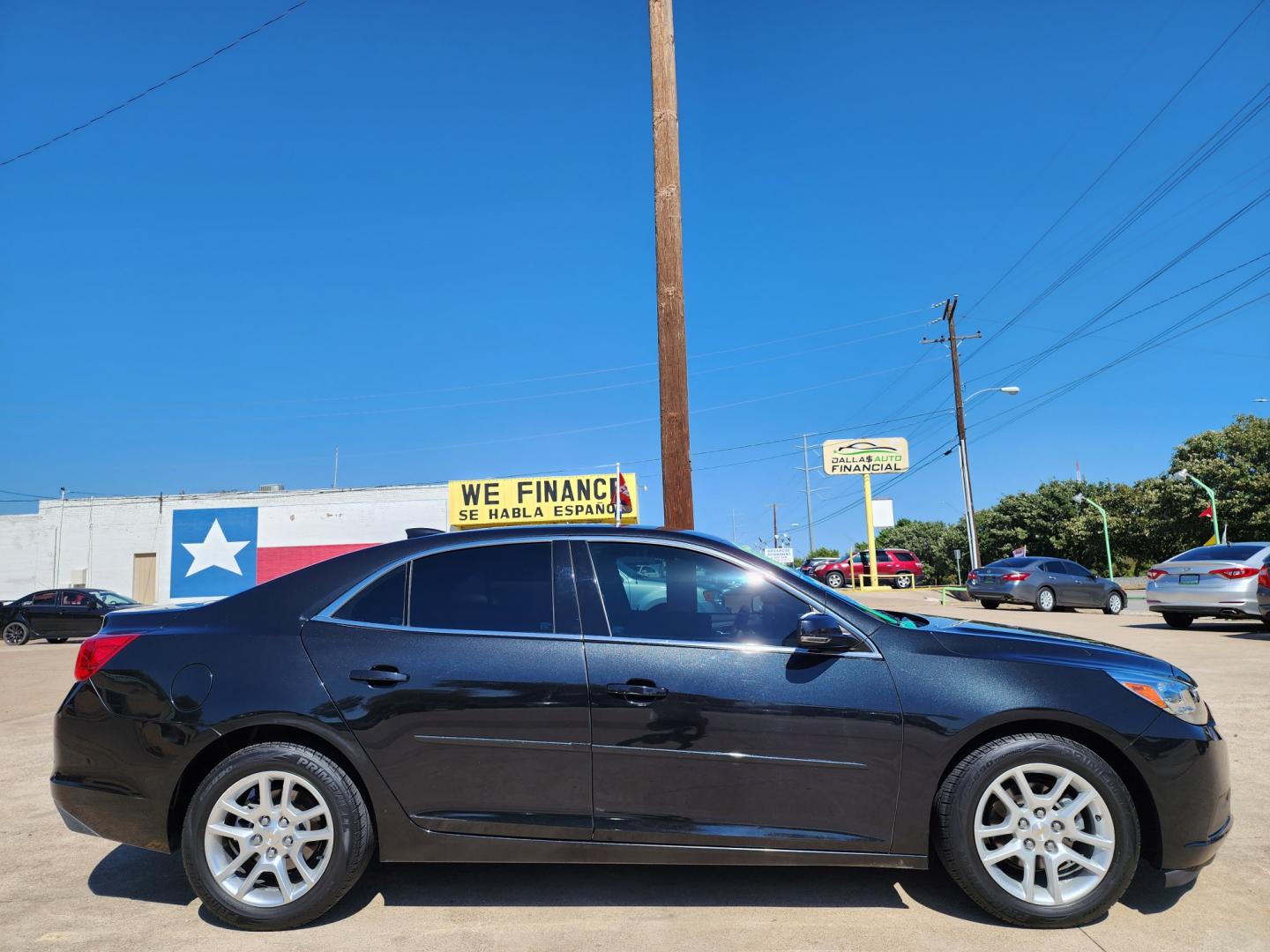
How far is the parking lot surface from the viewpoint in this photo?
3.05 meters

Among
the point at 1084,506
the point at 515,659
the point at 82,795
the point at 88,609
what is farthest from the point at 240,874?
the point at 1084,506

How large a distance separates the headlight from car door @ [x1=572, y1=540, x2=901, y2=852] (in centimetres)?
96

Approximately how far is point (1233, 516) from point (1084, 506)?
10986 millimetres

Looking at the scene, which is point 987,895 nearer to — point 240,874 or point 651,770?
point 651,770

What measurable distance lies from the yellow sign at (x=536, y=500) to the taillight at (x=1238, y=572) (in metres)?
20.7

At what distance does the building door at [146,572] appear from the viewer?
34.3 meters

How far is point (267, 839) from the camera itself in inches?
128

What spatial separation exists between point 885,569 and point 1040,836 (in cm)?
4031

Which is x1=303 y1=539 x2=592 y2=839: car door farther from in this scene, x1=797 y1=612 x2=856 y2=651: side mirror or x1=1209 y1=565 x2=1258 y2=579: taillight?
x1=1209 y1=565 x2=1258 y2=579: taillight

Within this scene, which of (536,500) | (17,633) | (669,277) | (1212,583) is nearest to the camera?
(669,277)

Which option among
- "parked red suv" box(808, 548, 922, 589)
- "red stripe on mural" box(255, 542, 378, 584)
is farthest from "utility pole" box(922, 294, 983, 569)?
"red stripe on mural" box(255, 542, 378, 584)

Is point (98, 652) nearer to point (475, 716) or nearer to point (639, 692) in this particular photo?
point (475, 716)

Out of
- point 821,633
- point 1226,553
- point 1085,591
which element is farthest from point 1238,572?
point 821,633

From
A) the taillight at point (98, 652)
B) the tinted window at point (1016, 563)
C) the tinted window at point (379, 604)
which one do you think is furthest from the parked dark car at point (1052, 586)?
the taillight at point (98, 652)
